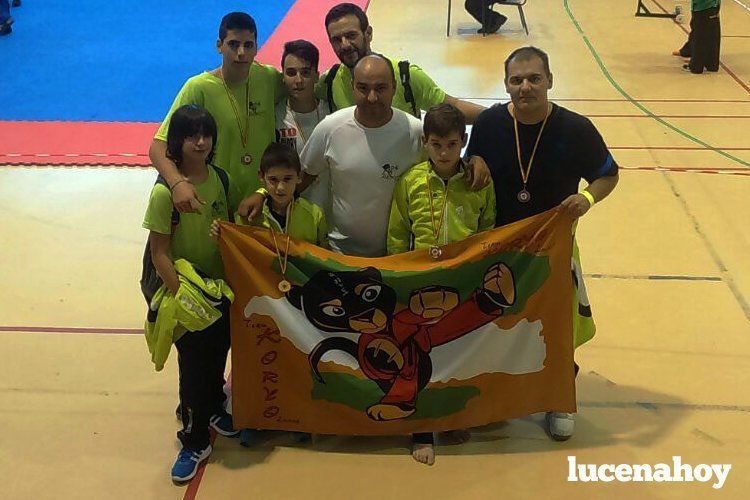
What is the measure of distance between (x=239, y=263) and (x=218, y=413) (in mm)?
794

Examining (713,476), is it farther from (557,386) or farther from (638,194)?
(638,194)

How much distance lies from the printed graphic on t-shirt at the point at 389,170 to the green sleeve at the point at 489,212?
14.8 inches

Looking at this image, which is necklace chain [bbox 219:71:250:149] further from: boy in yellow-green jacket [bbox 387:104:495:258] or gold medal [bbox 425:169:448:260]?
gold medal [bbox 425:169:448:260]

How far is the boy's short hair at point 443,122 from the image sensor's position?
10.00 feet

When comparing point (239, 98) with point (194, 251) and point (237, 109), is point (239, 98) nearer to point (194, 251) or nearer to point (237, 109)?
point (237, 109)

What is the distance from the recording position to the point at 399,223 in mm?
3270

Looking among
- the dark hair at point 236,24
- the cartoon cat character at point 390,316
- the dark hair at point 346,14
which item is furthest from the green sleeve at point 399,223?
the dark hair at point 236,24

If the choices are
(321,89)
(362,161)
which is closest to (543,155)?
(362,161)

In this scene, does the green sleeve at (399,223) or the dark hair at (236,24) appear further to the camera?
the dark hair at (236,24)

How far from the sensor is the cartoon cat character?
324 centimetres

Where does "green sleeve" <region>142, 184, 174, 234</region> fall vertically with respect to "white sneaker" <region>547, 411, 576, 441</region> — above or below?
above

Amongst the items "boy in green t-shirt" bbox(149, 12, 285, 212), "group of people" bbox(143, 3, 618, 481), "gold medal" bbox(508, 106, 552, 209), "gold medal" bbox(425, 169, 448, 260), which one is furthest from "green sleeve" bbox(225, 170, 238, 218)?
"gold medal" bbox(508, 106, 552, 209)

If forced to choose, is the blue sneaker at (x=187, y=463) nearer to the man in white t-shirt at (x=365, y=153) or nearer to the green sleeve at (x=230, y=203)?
the green sleeve at (x=230, y=203)

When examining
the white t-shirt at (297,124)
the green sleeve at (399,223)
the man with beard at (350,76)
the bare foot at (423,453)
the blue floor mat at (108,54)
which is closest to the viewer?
the green sleeve at (399,223)
